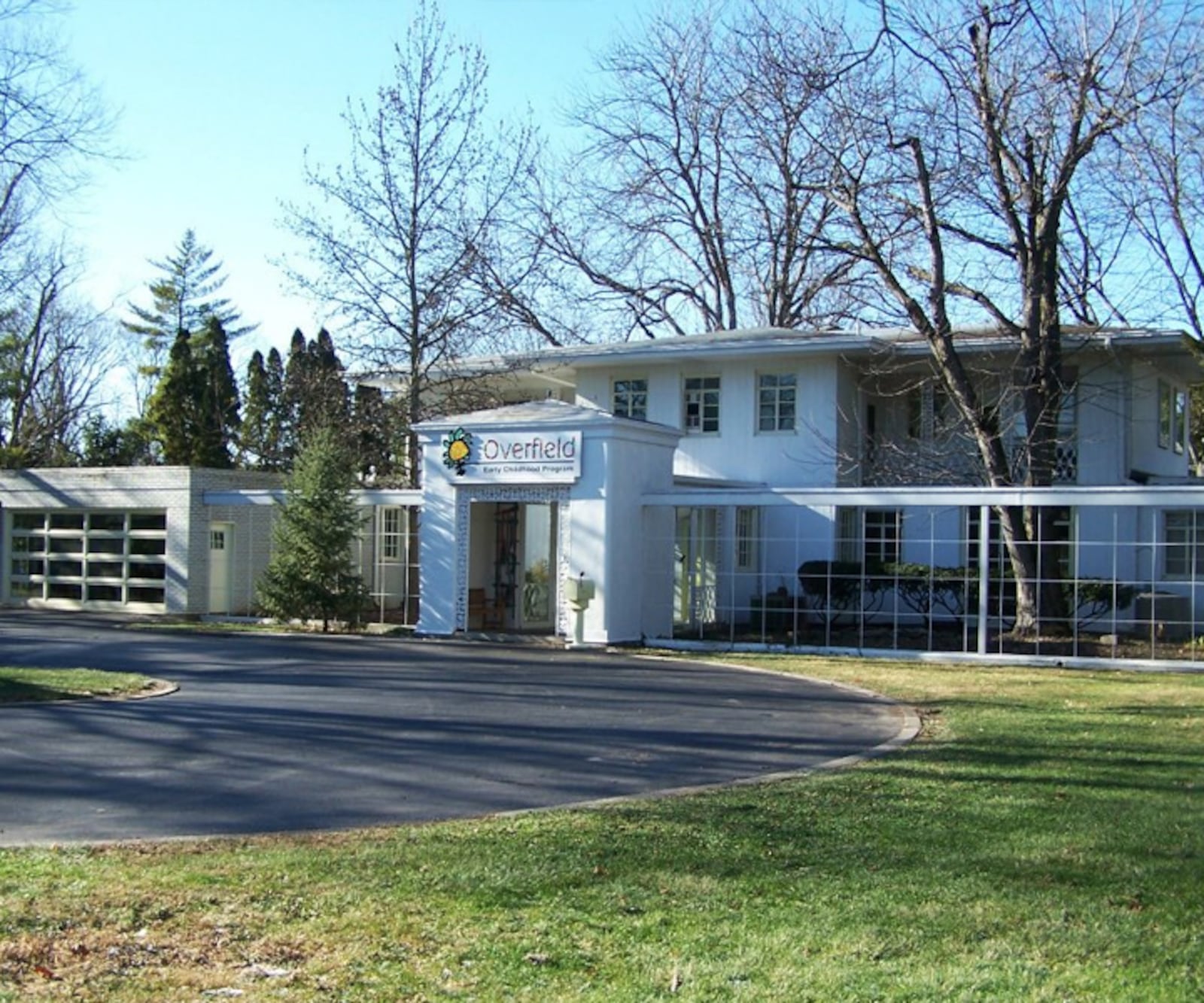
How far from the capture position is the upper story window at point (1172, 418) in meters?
30.4

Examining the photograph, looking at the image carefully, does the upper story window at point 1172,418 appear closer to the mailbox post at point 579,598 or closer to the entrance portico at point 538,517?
the entrance portico at point 538,517

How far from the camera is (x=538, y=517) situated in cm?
2736

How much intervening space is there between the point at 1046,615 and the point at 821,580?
171 inches

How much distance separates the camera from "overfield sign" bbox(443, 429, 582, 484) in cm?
2389

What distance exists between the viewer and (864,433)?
2931 centimetres

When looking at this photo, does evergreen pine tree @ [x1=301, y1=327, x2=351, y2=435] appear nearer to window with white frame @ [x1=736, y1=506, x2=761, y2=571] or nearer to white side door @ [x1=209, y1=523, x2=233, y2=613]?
white side door @ [x1=209, y1=523, x2=233, y2=613]

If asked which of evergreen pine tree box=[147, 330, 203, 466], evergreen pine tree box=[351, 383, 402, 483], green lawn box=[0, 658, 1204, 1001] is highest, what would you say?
evergreen pine tree box=[147, 330, 203, 466]

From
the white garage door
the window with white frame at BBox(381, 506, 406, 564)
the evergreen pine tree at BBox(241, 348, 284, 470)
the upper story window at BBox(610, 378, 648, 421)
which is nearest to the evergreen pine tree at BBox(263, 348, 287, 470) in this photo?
the evergreen pine tree at BBox(241, 348, 284, 470)

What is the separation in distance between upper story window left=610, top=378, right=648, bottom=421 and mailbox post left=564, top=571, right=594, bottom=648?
799cm

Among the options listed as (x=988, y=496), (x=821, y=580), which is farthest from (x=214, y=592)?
(x=988, y=496)

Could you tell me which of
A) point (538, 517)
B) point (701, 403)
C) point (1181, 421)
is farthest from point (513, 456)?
point (1181, 421)

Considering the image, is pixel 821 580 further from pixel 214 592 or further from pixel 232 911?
pixel 232 911

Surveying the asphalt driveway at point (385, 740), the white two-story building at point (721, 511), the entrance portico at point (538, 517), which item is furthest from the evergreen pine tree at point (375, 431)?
the asphalt driveway at point (385, 740)

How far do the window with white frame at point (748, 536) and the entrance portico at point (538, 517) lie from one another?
3.25 m
